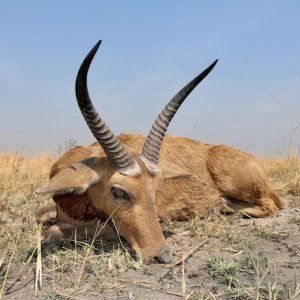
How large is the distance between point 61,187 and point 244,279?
6.37 ft

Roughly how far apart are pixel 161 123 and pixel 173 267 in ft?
5.63

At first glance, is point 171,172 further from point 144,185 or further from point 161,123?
point 144,185

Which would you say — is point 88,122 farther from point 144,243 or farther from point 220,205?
point 220,205

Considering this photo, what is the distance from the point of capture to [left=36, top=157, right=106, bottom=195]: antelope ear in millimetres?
4609

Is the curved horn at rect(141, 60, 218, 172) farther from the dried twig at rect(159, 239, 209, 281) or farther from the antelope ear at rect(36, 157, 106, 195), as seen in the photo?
the dried twig at rect(159, 239, 209, 281)

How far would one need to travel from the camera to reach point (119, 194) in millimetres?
4723

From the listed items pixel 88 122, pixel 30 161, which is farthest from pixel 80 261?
pixel 30 161

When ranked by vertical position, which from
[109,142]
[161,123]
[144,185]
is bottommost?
[144,185]

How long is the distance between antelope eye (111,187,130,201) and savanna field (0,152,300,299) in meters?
0.49

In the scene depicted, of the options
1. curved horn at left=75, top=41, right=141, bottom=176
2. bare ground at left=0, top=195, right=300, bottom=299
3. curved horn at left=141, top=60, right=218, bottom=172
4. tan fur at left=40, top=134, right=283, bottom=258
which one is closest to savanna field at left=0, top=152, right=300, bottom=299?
bare ground at left=0, top=195, right=300, bottom=299

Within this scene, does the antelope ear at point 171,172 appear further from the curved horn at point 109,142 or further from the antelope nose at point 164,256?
the antelope nose at point 164,256

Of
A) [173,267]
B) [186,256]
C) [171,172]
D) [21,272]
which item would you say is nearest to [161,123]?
[171,172]

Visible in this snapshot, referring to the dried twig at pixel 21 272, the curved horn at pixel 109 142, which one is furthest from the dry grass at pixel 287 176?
the dried twig at pixel 21 272

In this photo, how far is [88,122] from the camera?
4.61 metres
